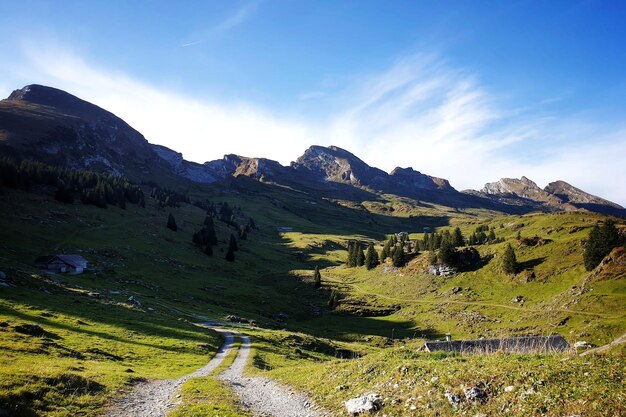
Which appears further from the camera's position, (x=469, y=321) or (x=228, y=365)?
(x=469, y=321)

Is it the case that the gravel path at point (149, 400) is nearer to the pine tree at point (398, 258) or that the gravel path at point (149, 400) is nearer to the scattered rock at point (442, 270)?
the scattered rock at point (442, 270)

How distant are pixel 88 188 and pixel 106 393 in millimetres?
200366

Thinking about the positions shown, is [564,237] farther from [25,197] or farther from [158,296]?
[25,197]

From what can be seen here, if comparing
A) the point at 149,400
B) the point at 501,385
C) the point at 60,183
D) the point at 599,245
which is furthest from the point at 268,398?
the point at 60,183

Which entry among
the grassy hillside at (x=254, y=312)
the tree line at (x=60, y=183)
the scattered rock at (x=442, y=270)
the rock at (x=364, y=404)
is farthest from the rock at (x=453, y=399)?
the tree line at (x=60, y=183)

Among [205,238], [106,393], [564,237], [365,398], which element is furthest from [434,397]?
[205,238]

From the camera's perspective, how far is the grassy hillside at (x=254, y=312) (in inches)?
773

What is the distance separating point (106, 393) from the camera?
77.1 ft

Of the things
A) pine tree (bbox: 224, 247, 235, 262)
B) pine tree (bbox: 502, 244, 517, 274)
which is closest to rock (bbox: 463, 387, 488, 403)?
pine tree (bbox: 502, 244, 517, 274)

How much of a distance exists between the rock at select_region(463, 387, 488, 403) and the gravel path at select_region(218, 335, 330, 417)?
25.7 feet

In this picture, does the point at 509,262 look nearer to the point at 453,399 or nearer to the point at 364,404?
the point at 364,404

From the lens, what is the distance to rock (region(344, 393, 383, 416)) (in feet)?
52.9

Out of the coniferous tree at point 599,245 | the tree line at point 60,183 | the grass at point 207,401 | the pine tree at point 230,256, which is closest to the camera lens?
the grass at point 207,401

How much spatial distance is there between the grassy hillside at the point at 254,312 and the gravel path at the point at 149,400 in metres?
1.11
